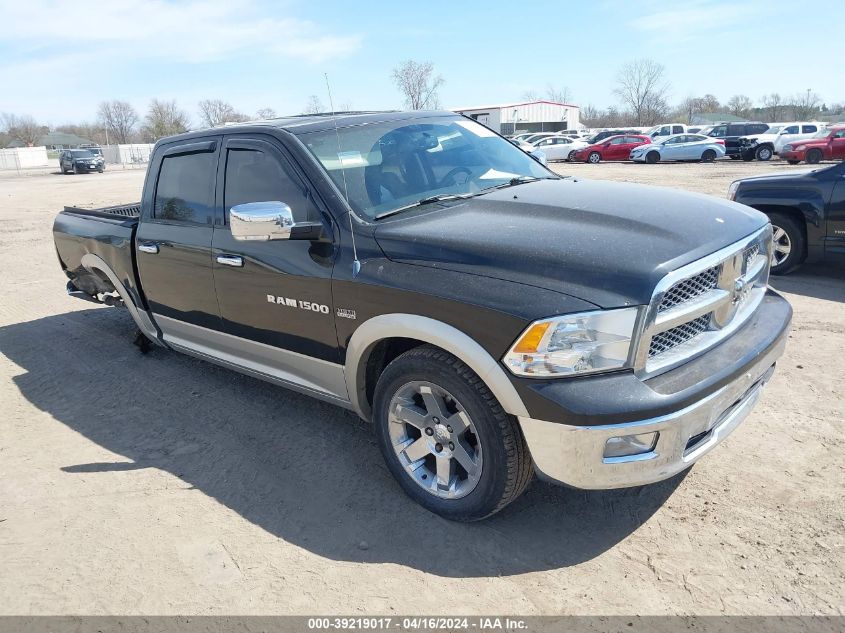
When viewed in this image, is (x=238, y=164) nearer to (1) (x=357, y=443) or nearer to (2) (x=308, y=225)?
(2) (x=308, y=225)

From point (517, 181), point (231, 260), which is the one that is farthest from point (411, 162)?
point (231, 260)

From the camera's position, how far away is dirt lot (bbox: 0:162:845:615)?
2688 millimetres

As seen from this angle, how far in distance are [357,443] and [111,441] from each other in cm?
164

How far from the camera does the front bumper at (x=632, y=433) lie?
2.52 meters

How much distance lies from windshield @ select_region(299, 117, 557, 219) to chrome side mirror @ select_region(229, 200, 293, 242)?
400 millimetres

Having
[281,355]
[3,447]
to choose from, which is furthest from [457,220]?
[3,447]

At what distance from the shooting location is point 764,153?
28.7 meters

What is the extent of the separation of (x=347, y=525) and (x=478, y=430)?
0.89m

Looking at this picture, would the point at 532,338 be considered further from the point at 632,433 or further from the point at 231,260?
the point at 231,260

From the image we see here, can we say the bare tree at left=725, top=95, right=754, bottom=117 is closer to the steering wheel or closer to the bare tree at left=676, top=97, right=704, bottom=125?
the bare tree at left=676, top=97, right=704, bottom=125

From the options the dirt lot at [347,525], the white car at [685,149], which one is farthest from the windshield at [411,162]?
the white car at [685,149]

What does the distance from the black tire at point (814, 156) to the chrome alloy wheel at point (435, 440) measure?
26.0m

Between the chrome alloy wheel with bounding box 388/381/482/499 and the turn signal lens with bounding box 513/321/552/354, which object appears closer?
the turn signal lens with bounding box 513/321/552/354

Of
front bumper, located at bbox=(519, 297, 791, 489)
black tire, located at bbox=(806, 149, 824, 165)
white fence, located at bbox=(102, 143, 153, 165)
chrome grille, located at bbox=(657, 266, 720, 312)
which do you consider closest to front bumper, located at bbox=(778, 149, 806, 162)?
black tire, located at bbox=(806, 149, 824, 165)
